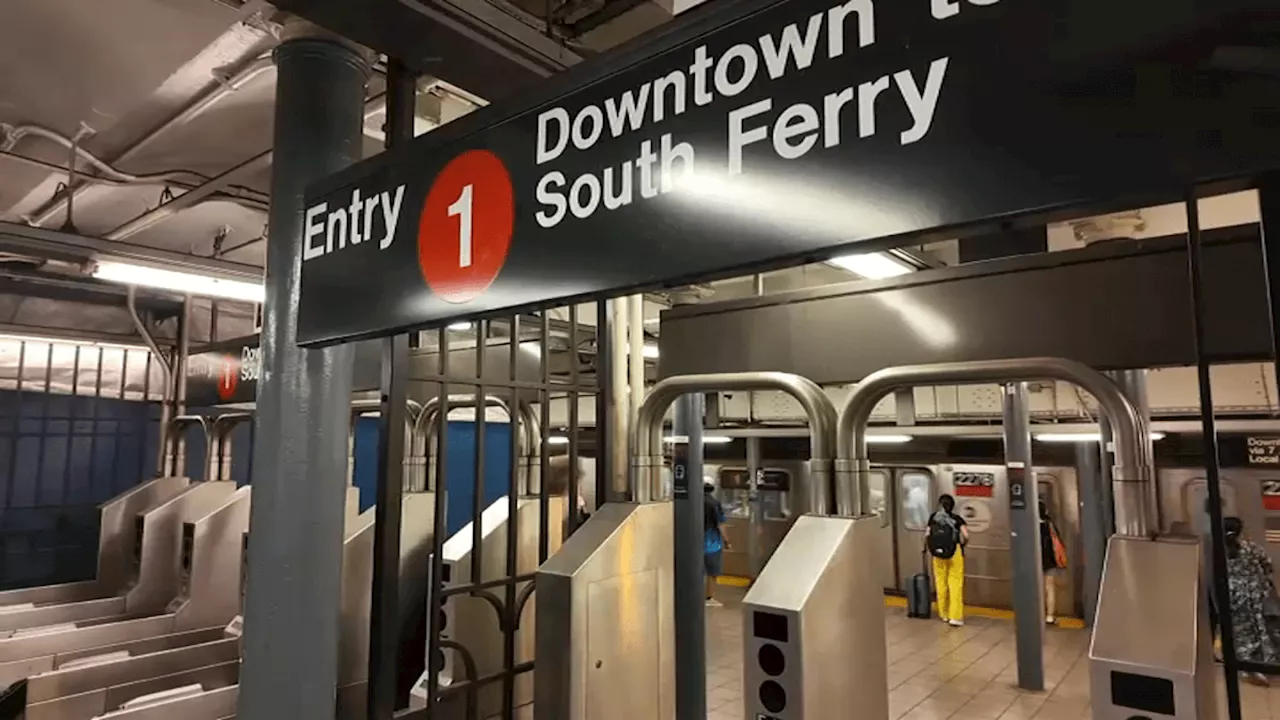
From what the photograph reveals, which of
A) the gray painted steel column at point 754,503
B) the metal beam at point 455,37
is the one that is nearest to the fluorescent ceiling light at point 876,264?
the metal beam at point 455,37

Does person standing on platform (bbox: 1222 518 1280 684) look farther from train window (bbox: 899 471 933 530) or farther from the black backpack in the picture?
train window (bbox: 899 471 933 530)

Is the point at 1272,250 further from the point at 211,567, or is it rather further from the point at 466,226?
the point at 211,567

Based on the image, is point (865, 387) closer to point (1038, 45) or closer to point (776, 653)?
point (776, 653)

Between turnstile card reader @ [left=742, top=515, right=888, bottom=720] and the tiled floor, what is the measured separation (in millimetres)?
4248

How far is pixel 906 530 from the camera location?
9688mm

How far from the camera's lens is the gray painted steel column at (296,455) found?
2166 mm

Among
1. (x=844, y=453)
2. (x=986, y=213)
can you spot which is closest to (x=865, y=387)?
(x=844, y=453)

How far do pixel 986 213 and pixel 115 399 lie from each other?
29.6 feet

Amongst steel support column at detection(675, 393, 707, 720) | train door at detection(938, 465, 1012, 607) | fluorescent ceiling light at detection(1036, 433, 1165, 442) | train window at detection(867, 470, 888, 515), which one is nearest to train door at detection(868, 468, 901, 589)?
train window at detection(867, 470, 888, 515)

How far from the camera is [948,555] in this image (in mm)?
8109

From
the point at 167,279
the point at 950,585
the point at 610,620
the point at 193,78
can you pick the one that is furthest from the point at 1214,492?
the point at 950,585

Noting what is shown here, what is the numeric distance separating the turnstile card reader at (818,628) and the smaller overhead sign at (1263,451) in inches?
300

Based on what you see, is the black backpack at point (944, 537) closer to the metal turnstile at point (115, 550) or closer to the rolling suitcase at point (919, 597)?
the rolling suitcase at point (919, 597)

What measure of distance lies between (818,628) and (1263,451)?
7.98m
